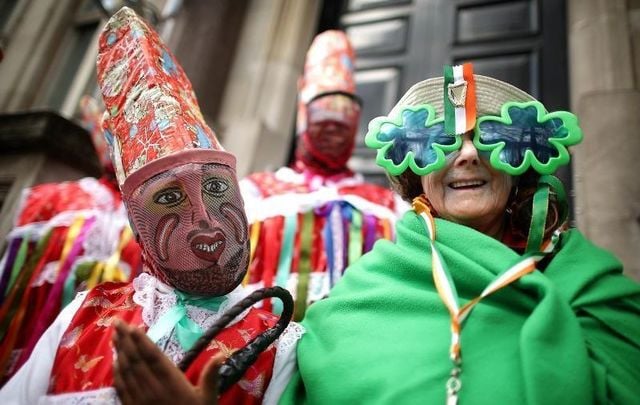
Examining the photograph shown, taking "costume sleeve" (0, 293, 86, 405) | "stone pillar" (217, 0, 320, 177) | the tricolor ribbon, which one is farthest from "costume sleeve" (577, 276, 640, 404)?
"stone pillar" (217, 0, 320, 177)

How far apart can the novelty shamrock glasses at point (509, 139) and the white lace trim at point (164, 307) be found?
0.62 meters

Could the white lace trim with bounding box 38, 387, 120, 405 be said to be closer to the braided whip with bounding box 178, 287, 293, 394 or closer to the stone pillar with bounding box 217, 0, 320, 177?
the braided whip with bounding box 178, 287, 293, 394

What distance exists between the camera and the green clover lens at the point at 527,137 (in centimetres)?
128

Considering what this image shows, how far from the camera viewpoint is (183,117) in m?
1.36

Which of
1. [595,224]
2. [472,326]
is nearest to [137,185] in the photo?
[472,326]

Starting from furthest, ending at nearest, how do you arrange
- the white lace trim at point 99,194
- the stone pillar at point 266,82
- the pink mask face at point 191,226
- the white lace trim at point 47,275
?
the stone pillar at point 266,82 → the white lace trim at point 99,194 → the white lace trim at point 47,275 → the pink mask face at point 191,226

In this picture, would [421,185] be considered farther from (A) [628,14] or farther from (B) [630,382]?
(A) [628,14]

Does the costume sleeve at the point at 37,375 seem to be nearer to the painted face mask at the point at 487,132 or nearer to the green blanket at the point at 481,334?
the green blanket at the point at 481,334

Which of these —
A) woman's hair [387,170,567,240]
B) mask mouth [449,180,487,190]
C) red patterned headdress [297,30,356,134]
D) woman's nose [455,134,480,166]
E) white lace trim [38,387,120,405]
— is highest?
red patterned headdress [297,30,356,134]

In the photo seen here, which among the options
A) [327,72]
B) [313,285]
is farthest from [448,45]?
[313,285]

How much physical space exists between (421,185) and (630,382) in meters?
0.75

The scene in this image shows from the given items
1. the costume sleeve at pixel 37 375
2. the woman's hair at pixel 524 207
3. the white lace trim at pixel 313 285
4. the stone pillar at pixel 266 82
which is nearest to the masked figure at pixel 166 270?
the costume sleeve at pixel 37 375

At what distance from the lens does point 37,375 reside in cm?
122

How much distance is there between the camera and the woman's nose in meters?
1.31
